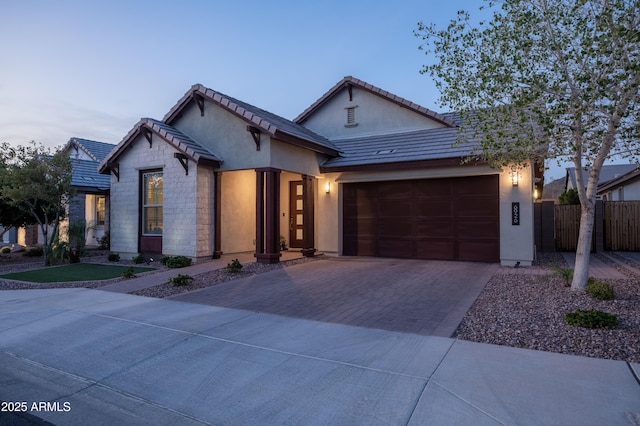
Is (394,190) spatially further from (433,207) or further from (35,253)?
(35,253)

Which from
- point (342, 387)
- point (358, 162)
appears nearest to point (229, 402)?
point (342, 387)

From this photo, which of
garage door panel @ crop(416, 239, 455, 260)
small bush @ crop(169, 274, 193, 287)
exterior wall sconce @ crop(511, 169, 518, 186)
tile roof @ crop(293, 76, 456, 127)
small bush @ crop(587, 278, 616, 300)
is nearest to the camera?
small bush @ crop(587, 278, 616, 300)

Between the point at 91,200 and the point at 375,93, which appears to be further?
the point at 91,200

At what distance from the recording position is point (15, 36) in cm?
1138

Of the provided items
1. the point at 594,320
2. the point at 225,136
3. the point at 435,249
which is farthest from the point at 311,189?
the point at 594,320

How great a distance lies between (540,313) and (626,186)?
58.0 ft

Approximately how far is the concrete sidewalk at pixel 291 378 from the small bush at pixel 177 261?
5262mm

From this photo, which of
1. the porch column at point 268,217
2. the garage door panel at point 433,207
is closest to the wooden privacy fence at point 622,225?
the garage door panel at point 433,207

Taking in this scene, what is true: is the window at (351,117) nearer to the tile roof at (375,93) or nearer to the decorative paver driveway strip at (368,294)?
the tile roof at (375,93)

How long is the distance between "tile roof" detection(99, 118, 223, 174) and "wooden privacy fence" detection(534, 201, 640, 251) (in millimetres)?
12124

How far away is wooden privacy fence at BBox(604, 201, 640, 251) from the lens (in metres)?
14.3

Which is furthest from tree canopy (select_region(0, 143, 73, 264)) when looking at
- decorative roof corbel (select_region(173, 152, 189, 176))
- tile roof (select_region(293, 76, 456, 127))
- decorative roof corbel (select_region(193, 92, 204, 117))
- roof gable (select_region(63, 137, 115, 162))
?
roof gable (select_region(63, 137, 115, 162))

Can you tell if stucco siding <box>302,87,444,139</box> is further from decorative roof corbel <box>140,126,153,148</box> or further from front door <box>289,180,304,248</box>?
decorative roof corbel <box>140,126,153,148</box>

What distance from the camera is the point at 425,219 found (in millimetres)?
12523
